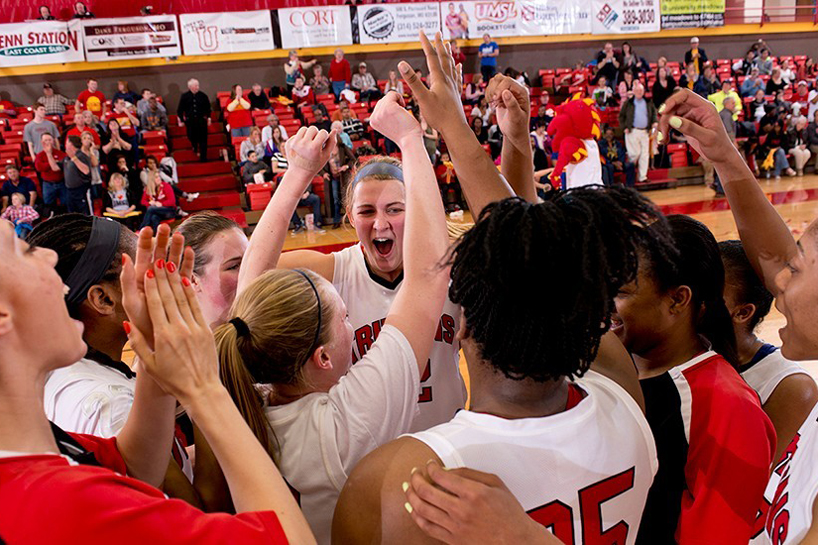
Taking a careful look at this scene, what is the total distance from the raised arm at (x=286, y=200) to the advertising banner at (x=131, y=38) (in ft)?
49.2

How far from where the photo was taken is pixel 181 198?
1288 centimetres

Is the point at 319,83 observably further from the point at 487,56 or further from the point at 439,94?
the point at 439,94

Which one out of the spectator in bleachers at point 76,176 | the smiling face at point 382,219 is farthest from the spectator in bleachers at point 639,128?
the smiling face at point 382,219

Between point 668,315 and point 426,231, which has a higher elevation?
point 426,231

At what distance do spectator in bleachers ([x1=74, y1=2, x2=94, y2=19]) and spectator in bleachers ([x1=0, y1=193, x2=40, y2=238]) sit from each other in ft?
19.9

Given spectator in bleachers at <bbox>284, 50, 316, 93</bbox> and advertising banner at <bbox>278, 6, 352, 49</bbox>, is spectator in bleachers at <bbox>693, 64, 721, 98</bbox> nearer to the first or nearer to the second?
advertising banner at <bbox>278, 6, 352, 49</bbox>

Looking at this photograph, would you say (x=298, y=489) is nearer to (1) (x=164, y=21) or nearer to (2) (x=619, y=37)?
(1) (x=164, y=21)

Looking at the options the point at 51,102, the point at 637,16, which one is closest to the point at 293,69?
the point at 51,102

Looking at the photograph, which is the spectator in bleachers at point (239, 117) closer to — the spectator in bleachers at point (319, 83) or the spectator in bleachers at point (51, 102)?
the spectator in bleachers at point (319, 83)

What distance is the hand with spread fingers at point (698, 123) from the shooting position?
2.06m

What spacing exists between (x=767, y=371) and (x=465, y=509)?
1.40m

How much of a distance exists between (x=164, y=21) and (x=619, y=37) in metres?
12.2

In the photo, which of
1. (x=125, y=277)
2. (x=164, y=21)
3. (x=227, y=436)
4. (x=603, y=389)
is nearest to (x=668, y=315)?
(x=603, y=389)

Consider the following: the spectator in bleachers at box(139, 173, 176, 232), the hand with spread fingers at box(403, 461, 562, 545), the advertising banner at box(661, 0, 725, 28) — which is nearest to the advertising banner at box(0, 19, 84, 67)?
the spectator in bleachers at box(139, 173, 176, 232)
